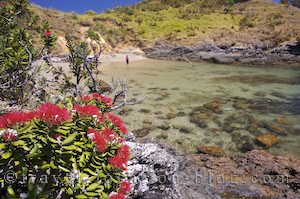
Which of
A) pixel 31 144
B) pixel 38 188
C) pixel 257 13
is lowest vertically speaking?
pixel 38 188

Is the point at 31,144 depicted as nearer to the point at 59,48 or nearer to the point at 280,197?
the point at 280,197

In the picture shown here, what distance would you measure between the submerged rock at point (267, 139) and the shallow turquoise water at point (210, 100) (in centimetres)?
19

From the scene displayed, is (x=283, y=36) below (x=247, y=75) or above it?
above

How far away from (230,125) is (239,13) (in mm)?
47848

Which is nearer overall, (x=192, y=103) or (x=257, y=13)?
(x=192, y=103)

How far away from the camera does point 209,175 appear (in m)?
8.80

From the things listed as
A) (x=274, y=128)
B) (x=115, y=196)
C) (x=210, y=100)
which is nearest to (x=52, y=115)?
(x=115, y=196)

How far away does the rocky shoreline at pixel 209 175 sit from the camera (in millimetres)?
5760

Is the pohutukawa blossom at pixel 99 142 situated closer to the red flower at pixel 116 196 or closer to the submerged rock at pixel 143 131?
the red flower at pixel 116 196

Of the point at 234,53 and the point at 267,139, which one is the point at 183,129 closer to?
the point at 267,139

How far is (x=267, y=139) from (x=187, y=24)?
4174 cm

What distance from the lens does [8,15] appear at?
931 centimetres

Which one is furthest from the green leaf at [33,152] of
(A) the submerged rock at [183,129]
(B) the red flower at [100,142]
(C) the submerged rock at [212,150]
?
(A) the submerged rock at [183,129]

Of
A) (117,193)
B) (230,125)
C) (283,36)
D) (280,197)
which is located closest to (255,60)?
(283,36)
